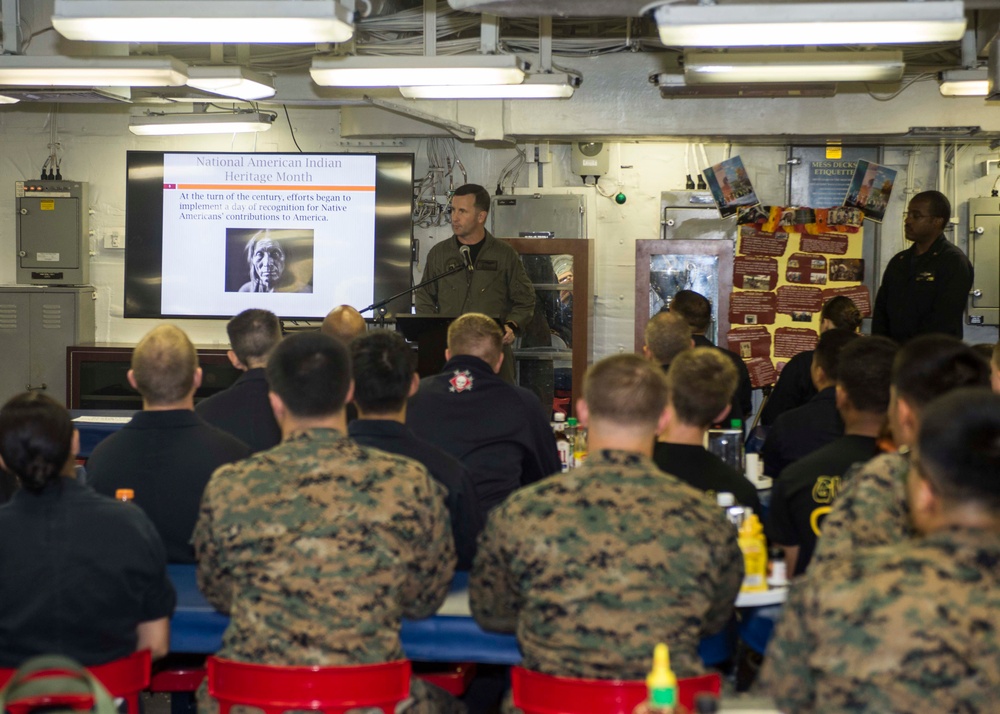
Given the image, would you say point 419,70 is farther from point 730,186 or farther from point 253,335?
point 730,186

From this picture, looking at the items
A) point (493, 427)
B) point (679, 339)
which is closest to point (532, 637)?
point (493, 427)

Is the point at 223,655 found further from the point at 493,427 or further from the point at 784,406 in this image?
the point at 784,406

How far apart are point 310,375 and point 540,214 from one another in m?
5.03

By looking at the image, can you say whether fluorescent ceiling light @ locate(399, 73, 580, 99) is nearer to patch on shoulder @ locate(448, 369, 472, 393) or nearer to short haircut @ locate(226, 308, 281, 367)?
short haircut @ locate(226, 308, 281, 367)

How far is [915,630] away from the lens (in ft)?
5.32

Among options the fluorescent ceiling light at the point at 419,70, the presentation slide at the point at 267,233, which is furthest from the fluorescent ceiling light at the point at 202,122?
the fluorescent ceiling light at the point at 419,70

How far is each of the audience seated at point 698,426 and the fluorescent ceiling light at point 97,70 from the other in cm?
289

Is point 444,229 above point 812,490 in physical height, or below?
above

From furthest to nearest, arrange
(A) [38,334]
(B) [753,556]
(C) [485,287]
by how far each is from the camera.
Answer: (A) [38,334] → (C) [485,287] → (B) [753,556]

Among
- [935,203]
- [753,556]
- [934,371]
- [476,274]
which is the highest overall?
[935,203]

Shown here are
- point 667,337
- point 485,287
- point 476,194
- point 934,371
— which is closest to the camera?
point 934,371

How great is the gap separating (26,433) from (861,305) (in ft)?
19.7

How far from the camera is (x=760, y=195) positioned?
745 centimetres

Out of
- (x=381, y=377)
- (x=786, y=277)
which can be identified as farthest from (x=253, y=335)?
(x=786, y=277)
